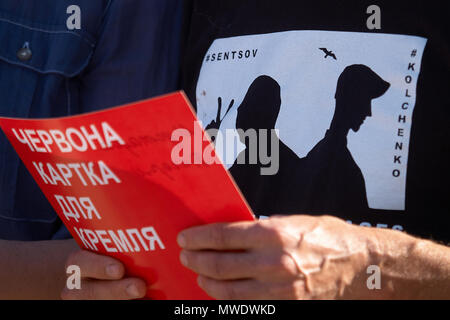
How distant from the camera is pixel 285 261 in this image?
952 mm

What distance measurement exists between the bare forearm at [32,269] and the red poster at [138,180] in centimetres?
33

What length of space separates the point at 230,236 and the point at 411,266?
365 millimetres

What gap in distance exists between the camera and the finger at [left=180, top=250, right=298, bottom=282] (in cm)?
95

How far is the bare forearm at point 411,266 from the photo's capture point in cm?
108

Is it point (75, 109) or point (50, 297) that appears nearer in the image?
point (50, 297)

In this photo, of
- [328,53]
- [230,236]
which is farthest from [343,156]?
[230,236]

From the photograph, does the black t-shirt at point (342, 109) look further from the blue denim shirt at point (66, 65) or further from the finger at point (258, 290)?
the finger at point (258, 290)

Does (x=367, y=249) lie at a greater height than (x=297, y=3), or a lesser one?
lesser

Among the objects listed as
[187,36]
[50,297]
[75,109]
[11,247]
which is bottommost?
[50,297]

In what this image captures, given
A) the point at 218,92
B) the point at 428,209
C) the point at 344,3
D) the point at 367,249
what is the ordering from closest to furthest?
the point at 367,249 < the point at 428,209 < the point at 344,3 < the point at 218,92

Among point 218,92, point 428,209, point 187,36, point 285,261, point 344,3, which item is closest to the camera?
point 285,261

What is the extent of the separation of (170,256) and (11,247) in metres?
0.62
